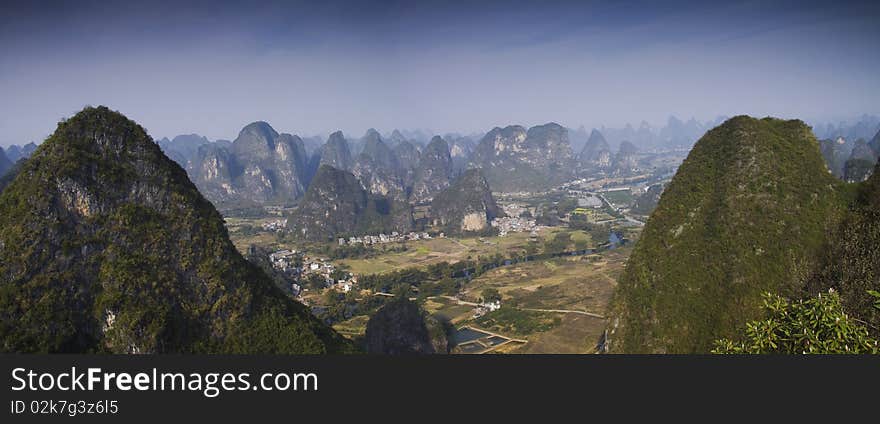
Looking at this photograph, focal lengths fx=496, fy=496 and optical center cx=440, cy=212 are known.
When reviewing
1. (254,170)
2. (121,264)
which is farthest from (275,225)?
(121,264)

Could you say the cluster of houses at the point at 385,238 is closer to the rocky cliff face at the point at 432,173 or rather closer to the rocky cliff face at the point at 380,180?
the rocky cliff face at the point at 380,180

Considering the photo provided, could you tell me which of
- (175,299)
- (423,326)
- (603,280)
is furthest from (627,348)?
(603,280)

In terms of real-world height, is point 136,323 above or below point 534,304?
above

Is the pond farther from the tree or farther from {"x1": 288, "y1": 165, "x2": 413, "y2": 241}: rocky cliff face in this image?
{"x1": 288, "y1": 165, "x2": 413, "y2": 241}: rocky cliff face

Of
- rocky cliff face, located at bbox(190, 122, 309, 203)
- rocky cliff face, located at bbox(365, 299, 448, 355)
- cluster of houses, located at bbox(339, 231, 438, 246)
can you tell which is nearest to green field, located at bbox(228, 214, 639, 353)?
cluster of houses, located at bbox(339, 231, 438, 246)

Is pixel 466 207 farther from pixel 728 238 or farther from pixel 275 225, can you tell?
pixel 728 238

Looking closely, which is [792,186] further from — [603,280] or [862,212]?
[603,280]
